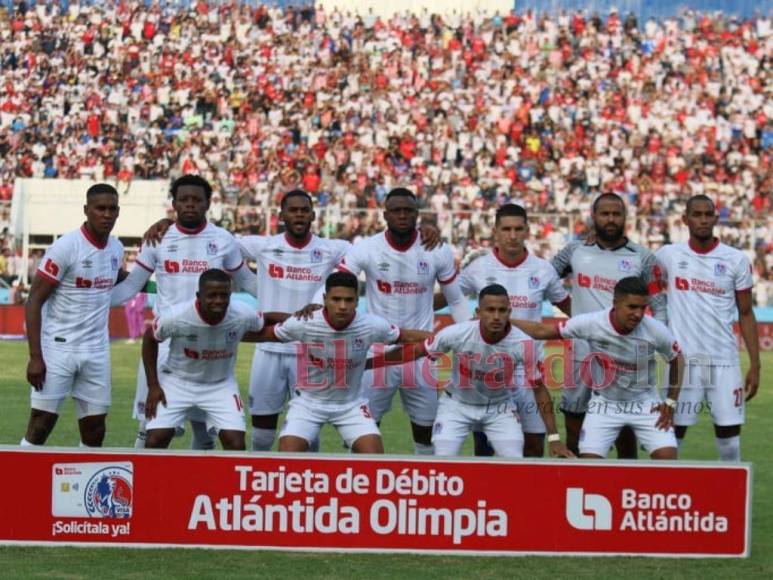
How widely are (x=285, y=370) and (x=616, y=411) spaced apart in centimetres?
232

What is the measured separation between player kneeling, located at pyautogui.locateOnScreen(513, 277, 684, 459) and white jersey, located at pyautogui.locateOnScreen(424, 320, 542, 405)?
201 mm

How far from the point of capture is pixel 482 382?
8.69 metres

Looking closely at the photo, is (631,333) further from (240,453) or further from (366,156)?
(366,156)

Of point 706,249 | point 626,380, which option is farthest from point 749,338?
point 626,380

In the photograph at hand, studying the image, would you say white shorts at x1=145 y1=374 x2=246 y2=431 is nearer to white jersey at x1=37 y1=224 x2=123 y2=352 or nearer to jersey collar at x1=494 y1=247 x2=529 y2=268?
white jersey at x1=37 y1=224 x2=123 y2=352

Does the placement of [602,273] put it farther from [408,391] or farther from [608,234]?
[408,391]

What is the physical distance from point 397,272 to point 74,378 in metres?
2.27

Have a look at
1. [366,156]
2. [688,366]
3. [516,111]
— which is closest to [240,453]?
[688,366]

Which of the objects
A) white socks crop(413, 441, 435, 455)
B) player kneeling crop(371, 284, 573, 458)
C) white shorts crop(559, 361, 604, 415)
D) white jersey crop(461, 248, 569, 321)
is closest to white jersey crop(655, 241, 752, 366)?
white shorts crop(559, 361, 604, 415)

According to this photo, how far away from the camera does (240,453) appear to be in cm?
761

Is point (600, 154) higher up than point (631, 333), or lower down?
higher up

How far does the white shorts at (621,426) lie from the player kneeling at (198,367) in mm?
2060

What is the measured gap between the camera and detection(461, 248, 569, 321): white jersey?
31.1 feet

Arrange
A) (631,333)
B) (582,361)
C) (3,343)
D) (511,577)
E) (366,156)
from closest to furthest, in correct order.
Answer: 1. (511,577)
2. (631,333)
3. (582,361)
4. (3,343)
5. (366,156)
